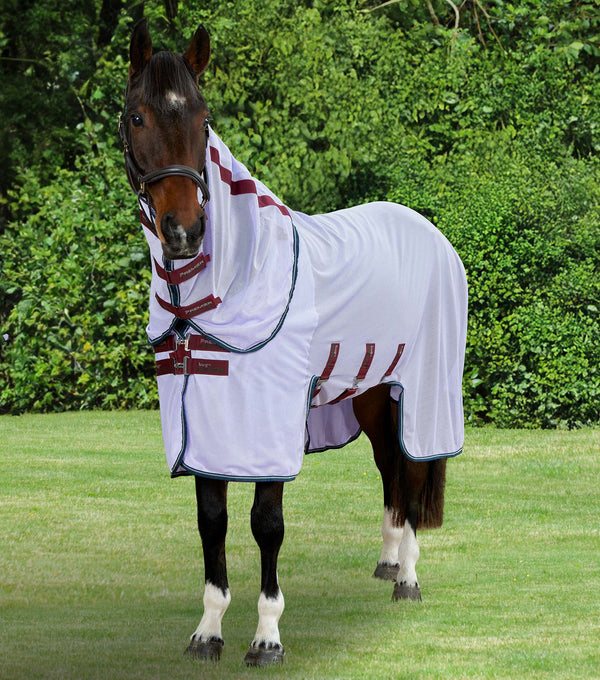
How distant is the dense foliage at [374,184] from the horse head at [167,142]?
7.83 meters

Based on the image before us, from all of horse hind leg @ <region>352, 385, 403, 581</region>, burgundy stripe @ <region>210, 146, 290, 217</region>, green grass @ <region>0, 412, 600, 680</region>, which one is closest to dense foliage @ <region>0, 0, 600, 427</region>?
green grass @ <region>0, 412, 600, 680</region>

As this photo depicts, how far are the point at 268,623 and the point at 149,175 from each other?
1.78 metres

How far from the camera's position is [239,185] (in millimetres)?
4363

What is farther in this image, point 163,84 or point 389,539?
point 389,539

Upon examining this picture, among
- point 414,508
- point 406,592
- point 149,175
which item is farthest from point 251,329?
point 406,592

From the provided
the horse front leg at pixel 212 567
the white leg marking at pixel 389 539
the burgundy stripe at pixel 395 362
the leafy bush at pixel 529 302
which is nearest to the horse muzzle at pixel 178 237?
the horse front leg at pixel 212 567

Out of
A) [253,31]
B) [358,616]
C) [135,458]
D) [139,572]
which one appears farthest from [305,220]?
[253,31]

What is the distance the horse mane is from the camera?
3.95 m

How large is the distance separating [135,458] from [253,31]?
19.4 ft

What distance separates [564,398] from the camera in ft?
37.6

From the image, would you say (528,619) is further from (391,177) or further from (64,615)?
(391,177)

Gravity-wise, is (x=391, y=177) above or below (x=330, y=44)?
below

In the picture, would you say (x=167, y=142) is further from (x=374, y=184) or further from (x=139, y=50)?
(x=374, y=184)

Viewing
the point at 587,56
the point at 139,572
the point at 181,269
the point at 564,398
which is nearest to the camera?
the point at 181,269
